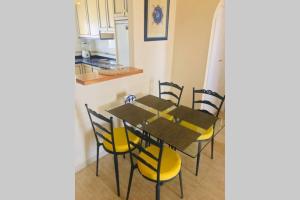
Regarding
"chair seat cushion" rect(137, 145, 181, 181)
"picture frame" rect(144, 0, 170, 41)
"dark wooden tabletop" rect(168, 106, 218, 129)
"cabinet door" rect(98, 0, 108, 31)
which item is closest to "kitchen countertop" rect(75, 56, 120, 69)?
"cabinet door" rect(98, 0, 108, 31)

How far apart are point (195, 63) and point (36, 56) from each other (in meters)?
2.96

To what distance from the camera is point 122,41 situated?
9.38 feet

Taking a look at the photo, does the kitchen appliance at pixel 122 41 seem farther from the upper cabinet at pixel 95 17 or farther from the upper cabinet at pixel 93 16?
the upper cabinet at pixel 93 16

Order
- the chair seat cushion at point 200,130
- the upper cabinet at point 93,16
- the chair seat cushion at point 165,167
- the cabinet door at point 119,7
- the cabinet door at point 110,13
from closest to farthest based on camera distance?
the chair seat cushion at point 165,167 → the chair seat cushion at point 200,130 → the cabinet door at point 119,7 → the cabinet door at point 110,13 → the upper cabinet at point 93,16

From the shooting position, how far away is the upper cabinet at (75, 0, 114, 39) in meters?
3.30

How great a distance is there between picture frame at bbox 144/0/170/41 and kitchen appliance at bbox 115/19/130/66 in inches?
15.0

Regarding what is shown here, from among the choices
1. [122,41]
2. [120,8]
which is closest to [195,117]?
[122,41]

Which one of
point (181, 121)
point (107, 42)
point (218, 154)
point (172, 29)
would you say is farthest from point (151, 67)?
point (107, 42)

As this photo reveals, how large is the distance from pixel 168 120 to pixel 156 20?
153 centimetres

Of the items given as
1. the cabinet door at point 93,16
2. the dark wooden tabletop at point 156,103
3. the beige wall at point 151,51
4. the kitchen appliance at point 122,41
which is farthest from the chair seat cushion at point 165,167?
the cabinet door at point 93,16

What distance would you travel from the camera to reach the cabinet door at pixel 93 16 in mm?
3544

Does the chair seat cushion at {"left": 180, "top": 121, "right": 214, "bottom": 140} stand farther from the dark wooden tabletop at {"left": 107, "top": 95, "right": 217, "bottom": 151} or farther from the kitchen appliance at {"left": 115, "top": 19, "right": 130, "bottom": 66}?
the kitchen appliance at {"left": 115, "top": 19, "right": 130, "bottom": 66}

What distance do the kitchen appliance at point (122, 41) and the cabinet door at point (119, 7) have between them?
19 cm

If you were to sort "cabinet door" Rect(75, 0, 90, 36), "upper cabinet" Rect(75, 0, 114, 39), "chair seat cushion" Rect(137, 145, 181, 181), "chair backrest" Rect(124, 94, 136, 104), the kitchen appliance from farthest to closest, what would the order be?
"cabinet door" Rect(75, 0, 90, 36) < "upper cabinet" Rect(75, 0, 114, 39) < the kitchen appliance < "chair backrest" Rect(124, 94, 136, 104) < "chair seat cushion" Rect(137, 145, 181, 181)
